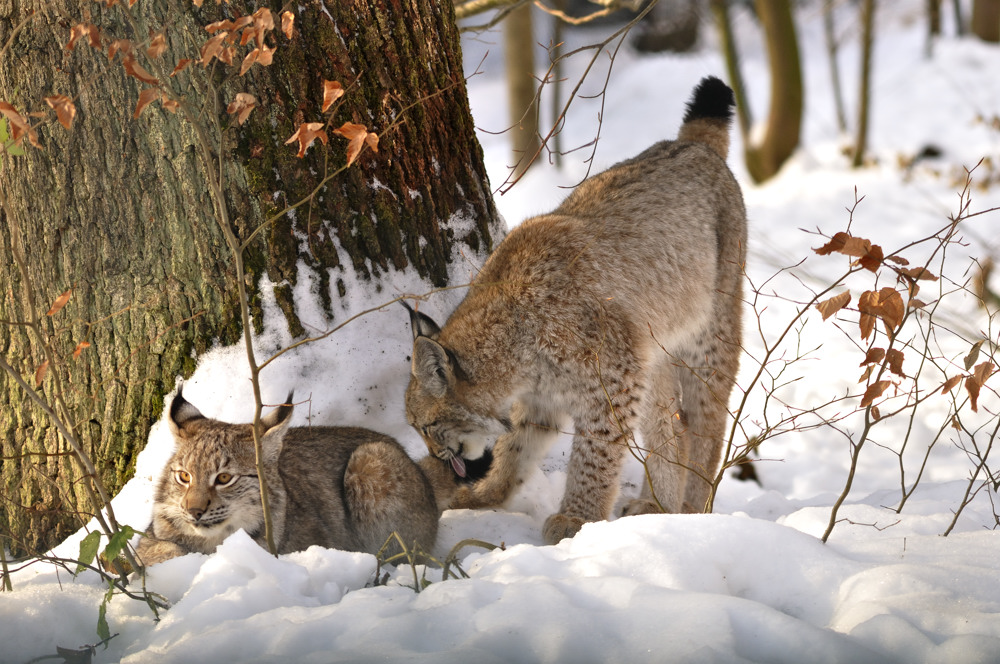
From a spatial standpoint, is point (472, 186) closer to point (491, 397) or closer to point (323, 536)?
point (491, 397)

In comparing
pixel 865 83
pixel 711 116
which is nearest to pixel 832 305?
pixel 711 116

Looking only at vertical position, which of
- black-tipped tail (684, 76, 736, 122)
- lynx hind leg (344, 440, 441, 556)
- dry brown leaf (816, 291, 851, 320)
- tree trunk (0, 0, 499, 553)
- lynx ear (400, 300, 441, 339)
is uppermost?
black-tipped tail (684, 76, 736, 122)

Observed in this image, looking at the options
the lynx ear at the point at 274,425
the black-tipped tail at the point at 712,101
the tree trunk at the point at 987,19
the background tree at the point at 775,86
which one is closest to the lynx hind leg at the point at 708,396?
the black-tipped tail at the point at 712,101

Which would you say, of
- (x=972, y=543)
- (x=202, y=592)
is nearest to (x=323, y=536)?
(x=202, y=592)

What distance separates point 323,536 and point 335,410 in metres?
0.61

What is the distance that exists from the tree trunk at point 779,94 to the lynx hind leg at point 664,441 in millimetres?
10493

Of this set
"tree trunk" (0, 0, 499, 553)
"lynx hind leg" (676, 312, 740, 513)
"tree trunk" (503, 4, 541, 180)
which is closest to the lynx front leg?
"lynx hind leg" (676, 312, 740, 513)

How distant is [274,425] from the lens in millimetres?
2926

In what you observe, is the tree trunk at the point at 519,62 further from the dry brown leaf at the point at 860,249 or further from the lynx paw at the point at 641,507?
the dry brown leaf at the point at 860,249

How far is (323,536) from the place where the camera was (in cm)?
307

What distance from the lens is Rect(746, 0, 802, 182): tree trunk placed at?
518 inches

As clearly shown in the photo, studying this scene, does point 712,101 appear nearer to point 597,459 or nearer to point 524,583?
point 597,459

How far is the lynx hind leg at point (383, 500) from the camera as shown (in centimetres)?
314

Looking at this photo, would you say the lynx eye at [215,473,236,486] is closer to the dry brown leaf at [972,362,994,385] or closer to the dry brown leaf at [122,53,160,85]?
the dry brown leaf at [122,53,160,85]
